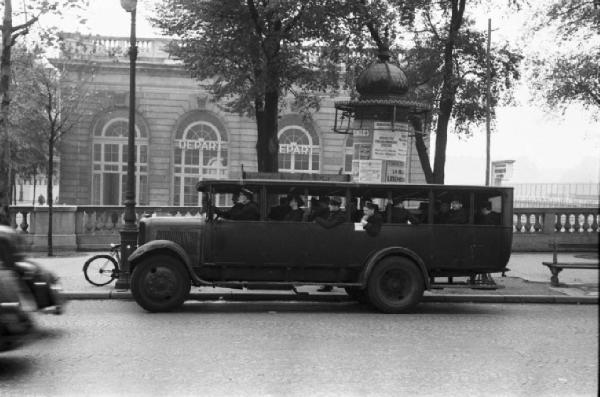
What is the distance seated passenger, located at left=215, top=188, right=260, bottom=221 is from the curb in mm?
1923

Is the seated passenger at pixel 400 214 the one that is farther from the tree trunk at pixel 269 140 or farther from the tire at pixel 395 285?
the tree trunk at pixel 269 140

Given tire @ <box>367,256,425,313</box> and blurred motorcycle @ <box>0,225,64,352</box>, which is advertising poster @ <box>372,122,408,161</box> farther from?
blurred motorcycle @ <box>0,225,64,352</box>

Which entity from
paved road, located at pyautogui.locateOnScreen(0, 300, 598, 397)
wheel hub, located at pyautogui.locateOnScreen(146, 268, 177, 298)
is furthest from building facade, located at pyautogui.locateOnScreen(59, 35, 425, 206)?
paved road, located at pyautogui.locateOnScreen(0, 300, 598, 397)

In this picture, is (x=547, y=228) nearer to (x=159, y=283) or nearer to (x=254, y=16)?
(x=254, y=16)

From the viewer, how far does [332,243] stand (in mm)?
11617

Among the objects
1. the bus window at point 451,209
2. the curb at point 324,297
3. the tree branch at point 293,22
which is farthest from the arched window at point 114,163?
the bus window at point 451,209

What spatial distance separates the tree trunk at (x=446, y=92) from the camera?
64.2ft

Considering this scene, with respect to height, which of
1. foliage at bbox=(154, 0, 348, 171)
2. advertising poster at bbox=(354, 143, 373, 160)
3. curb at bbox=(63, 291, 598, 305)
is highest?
foliage at bbox=(154, 0, 348, 171)

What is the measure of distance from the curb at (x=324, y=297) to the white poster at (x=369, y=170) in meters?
2.96

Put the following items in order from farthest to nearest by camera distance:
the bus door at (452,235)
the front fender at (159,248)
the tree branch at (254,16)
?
the tree branch at (254,16), the bus door at (452,235), the front fender at (159,248)

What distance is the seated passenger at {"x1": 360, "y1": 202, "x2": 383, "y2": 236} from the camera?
38.2 feet

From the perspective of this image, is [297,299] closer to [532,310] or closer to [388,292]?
[388,292]

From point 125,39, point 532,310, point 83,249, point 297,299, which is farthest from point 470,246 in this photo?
point 125,39

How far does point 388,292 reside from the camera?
11609 mm
